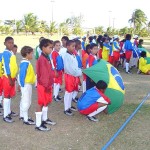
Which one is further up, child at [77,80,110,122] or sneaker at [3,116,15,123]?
child at [77,80,110,122]

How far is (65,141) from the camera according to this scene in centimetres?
472

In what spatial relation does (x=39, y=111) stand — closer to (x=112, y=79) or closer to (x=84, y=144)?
(x=84, y=144)

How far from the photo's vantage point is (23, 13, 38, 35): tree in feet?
188

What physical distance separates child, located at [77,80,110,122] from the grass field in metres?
0.19

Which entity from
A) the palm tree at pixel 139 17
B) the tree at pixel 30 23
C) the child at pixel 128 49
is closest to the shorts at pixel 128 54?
the child at pixel 128 49

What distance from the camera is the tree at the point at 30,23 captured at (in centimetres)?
5723

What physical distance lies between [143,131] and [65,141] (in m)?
1.51

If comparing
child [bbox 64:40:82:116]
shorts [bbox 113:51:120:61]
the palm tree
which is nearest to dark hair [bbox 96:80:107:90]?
child [bbox 64:40:82:116]

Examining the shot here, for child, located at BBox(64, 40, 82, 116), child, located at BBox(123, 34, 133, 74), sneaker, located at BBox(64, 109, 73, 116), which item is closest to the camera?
child, located at BBox(64, 40, 82, 116)

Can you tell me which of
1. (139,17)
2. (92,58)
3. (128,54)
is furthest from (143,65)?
(139,17)

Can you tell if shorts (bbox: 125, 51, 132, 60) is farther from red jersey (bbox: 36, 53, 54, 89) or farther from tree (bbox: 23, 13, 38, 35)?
tree (bbox: 23, 13, 38, 35)

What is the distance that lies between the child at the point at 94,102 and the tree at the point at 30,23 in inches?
2079

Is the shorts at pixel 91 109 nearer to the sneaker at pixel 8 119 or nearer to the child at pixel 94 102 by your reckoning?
the child at pixel 94 102

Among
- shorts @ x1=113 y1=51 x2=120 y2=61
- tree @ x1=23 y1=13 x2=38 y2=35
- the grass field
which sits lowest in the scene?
the grass field
